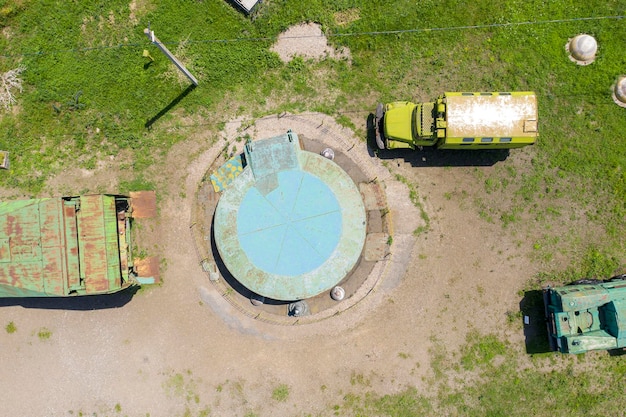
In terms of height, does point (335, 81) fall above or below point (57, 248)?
above

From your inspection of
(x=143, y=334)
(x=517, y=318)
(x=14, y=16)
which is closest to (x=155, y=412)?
(x=143, y=334)

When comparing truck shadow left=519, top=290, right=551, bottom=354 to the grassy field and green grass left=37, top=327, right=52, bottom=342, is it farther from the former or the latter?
green grass left=37, top=327, right=52, bottom=342

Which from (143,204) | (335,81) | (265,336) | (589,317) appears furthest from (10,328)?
(589,317)

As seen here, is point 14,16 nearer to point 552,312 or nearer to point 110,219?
point 110,219

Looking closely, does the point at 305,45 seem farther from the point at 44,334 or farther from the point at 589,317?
the point at 44,334

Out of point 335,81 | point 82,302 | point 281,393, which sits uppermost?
point 335,81
